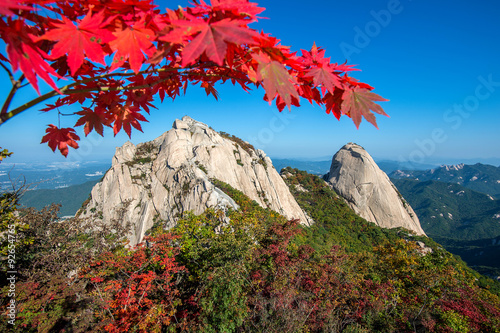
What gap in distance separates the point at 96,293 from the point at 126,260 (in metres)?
1.28

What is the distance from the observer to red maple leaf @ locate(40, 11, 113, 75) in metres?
0.93

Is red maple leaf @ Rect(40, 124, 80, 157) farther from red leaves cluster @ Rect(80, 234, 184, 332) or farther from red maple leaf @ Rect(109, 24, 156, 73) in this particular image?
red leaves cluster @ Rect(80, 234, 184, 332)

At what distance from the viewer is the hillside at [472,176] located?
162875 mm

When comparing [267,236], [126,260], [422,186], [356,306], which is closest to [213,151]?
[267,236]

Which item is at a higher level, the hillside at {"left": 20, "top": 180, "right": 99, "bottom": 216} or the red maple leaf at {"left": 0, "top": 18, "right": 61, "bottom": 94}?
the red maple leaf at {"left": 0, "top": 18, "right": 61, "bottom": 94}

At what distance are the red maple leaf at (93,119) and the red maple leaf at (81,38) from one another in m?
0.69

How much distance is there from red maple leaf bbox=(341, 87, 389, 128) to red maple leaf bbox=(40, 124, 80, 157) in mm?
2135

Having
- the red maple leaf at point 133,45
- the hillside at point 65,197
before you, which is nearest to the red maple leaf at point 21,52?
the red maple leaf at point 133,45

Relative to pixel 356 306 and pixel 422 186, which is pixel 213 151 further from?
pixel 422 186

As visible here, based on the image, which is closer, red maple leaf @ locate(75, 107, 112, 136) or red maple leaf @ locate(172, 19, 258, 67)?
red maple leaf @ locate(172, 19, 258, 67)

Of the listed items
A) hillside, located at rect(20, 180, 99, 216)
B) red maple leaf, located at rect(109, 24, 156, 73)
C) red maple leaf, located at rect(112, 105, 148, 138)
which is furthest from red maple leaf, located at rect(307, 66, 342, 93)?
hillside, located at rect(20, 180, 99, 216)

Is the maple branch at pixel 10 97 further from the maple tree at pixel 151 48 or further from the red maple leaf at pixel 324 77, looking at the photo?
the red maple leaf at pixel 324 77

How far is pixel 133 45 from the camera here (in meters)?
1.03

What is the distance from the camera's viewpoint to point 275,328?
539 centimetres
